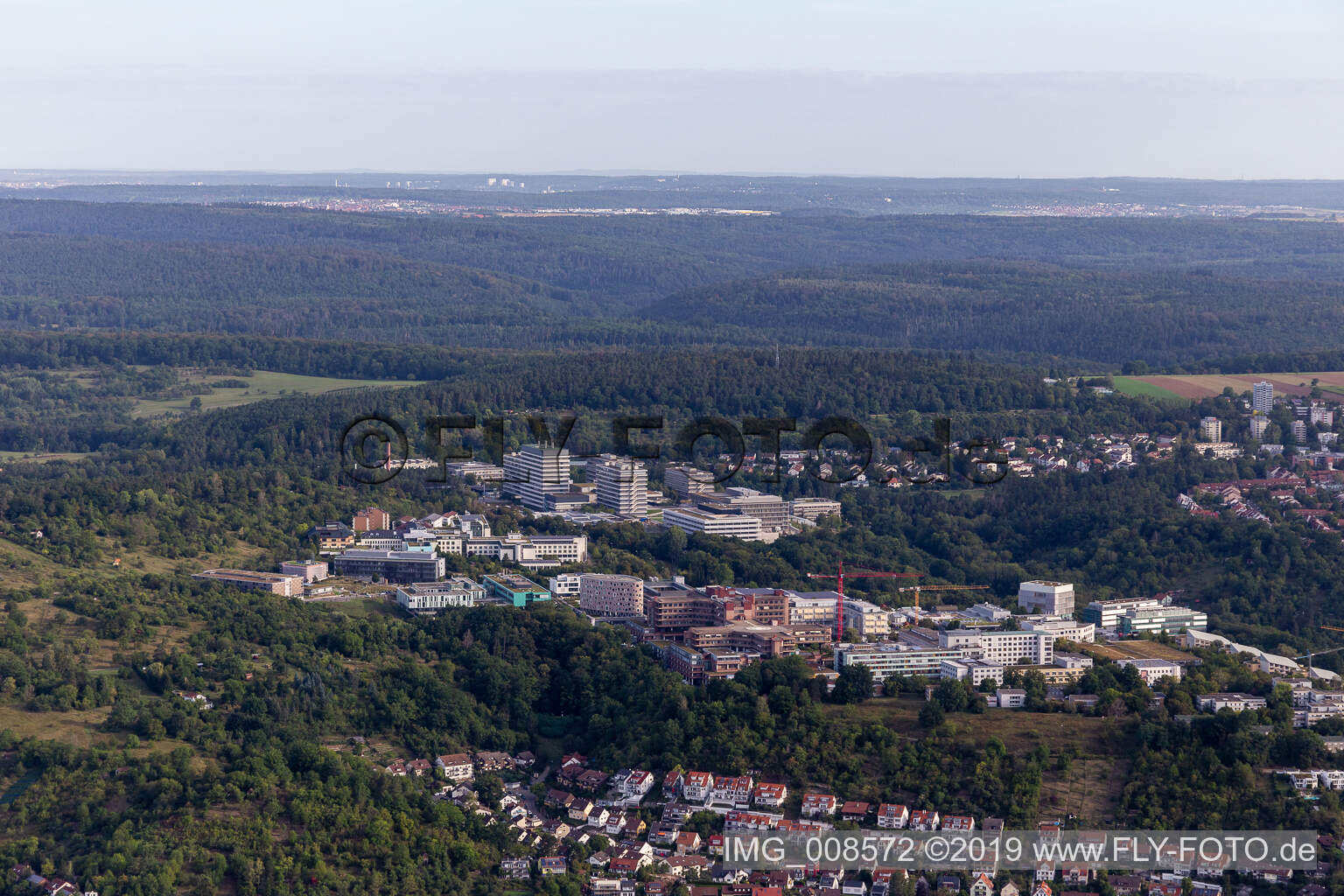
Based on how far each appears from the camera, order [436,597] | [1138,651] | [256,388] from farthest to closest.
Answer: [256,388], [436,597], [1138,651]

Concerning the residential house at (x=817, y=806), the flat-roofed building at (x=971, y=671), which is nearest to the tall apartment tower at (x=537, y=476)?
the flat-roofed building at (x=971, y=671)

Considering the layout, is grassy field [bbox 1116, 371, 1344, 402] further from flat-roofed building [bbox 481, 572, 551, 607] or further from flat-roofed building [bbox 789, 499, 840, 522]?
flat-roofed building [bbox 481, 572, 551, 607]

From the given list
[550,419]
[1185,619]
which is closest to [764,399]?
[550,419]

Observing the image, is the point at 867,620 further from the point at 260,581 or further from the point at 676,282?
the point at 676,282

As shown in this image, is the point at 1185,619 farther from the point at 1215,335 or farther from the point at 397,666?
the point at 1215,335

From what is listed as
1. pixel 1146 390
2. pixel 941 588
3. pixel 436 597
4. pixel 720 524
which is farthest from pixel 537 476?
pixel 1146 390

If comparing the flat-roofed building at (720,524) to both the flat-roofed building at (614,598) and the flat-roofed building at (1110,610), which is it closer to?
the flat-roofed building at (614,598)
